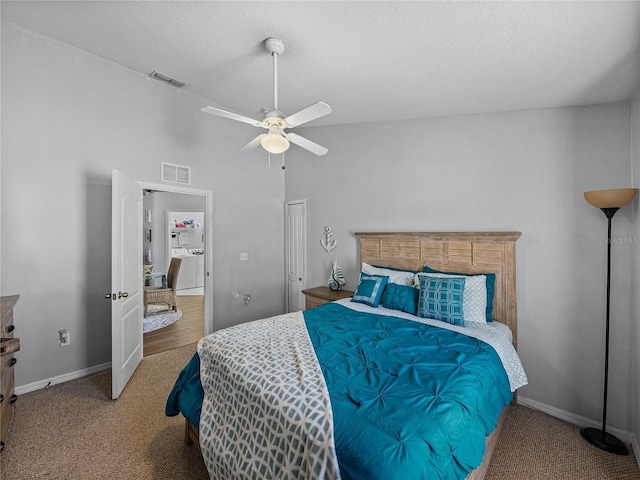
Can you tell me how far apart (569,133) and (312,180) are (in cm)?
286

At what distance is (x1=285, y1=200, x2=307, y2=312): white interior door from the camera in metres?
4.48

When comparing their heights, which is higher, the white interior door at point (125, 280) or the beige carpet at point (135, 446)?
the white interior door at point (125, 280)

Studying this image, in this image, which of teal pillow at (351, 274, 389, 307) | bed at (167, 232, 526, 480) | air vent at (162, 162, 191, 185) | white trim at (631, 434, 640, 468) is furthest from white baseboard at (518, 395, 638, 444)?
air vent at (162, 162, 191, 185)

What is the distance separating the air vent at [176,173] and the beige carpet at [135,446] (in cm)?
229

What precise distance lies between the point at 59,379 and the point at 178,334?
1456 millimetres

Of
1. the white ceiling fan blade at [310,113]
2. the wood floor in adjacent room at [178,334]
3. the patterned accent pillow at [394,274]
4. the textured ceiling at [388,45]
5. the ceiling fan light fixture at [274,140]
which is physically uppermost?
the textured ceiling at [388,45]

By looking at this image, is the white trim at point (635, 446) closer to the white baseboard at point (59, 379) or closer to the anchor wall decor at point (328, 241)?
the anchor wall decor at point (328, 241)

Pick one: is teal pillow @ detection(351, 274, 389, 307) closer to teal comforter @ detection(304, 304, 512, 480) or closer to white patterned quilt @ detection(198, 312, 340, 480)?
teal comforter @ detection(304, 304, 512, 480)

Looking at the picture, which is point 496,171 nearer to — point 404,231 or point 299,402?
point 404,231

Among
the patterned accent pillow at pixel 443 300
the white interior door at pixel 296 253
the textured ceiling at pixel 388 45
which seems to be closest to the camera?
the textured ceiling at pixel 388 45

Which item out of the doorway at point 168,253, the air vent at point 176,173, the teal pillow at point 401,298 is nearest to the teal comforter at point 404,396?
the teal pillow at point 401,298

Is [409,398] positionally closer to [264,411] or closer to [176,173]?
[264,411]

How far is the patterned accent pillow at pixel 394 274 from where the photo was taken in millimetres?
3066

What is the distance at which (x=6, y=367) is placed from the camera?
1.92 meters
